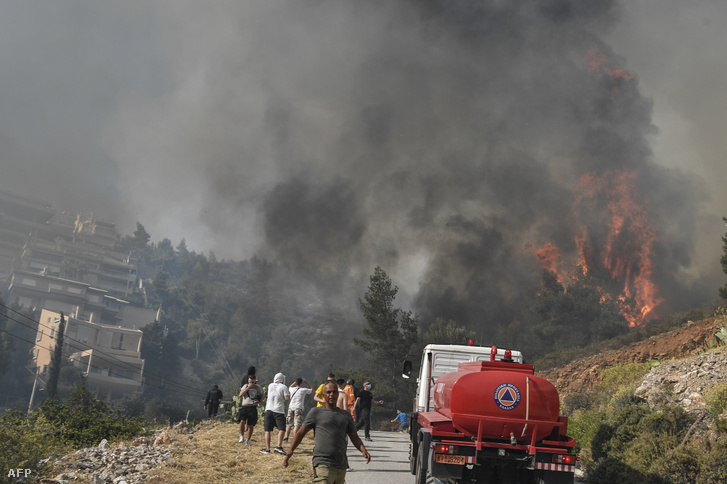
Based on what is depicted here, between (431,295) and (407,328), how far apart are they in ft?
77.5

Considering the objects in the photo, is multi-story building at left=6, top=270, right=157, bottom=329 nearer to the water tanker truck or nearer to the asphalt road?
the asphalt road

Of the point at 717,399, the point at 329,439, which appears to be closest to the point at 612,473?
the point at 717,399

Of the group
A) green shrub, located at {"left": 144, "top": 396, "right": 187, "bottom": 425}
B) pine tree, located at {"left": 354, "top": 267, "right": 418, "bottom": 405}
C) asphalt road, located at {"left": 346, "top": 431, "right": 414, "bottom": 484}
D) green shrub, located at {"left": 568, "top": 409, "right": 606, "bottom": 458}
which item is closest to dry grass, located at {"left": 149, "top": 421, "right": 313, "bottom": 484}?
asphalt road, located at {"left": 346, "top": 431, "right": 414, "bottom": 484}

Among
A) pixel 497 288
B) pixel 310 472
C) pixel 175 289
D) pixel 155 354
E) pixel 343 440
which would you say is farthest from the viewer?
pixel 175 289

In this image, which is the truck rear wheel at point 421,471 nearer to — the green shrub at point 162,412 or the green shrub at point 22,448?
the green shrub at point 22,448

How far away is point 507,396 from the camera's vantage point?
Answer: 28.4 feet

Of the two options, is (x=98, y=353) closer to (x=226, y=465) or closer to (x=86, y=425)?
(x=86, y=425)

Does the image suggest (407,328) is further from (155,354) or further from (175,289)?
(175,289)

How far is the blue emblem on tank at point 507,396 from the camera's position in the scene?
8625 mm

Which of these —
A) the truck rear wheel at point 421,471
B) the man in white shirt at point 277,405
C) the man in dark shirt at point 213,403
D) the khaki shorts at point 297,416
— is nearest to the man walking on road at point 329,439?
the truck rear wheel at point 421,471

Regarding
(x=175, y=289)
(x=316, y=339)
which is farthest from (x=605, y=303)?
(x=175, y=289)

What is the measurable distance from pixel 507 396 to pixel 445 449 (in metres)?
1.16

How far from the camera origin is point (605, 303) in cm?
6372

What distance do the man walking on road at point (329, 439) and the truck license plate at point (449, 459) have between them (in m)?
1.59
